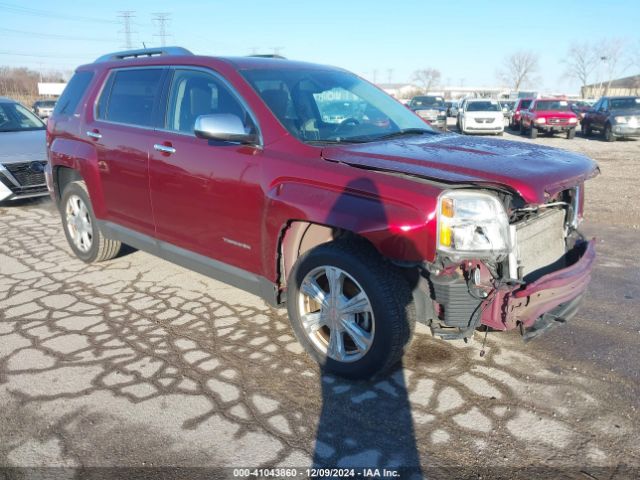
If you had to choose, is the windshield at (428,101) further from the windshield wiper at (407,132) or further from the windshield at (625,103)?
the windshield wiper at (407,132)

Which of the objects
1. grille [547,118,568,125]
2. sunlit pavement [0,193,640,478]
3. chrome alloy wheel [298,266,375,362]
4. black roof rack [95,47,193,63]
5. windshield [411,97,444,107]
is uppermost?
windshield [411,97,444,107]

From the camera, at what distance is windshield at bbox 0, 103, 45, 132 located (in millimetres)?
8845

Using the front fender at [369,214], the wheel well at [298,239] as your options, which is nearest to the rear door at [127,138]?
the wheel well at [298,239]

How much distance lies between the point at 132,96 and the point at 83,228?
1.64m

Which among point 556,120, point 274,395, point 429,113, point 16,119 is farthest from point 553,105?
point 274,395

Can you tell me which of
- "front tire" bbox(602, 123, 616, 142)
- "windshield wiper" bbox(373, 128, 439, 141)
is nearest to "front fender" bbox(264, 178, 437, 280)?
"windshield wiper" bbox(373, 128, 439, 141)

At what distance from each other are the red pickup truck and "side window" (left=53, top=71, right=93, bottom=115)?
64.7ft

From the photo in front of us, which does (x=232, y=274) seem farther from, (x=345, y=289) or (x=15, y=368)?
(x=15, y=368)

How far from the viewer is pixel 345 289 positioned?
328 cm

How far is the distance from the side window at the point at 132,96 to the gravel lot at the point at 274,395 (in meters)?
1.54

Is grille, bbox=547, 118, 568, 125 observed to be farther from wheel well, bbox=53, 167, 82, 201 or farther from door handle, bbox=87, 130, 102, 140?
door handle, bbox=87, 130, 102, 140

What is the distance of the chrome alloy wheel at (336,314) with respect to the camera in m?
3.16

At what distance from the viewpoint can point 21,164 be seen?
790cm

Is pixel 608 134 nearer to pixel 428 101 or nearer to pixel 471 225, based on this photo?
pixel 428 101
